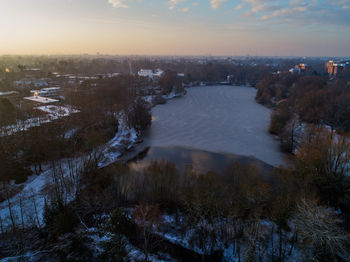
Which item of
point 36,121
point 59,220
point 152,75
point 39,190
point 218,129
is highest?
point 152,75

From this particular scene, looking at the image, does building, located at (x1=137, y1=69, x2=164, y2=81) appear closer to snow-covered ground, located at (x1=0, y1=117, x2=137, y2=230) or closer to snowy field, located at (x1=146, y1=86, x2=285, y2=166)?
snowy field, located at (x1=146, y1=86, x2=285, y2=166)

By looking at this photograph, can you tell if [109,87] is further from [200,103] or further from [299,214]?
[299,214]

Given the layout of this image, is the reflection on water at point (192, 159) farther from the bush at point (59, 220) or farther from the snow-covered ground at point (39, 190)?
the bush at point (59, 220)

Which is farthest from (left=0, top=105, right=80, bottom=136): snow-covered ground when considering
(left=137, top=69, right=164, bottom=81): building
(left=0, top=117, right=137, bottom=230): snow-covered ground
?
(left=137, top=69, right=164, bottom=81): building

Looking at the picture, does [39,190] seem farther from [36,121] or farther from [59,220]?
[36,121]

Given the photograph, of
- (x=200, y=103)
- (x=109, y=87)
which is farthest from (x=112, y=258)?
(x=200, y=103)

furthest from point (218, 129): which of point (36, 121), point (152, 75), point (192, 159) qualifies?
point (152, 75)
